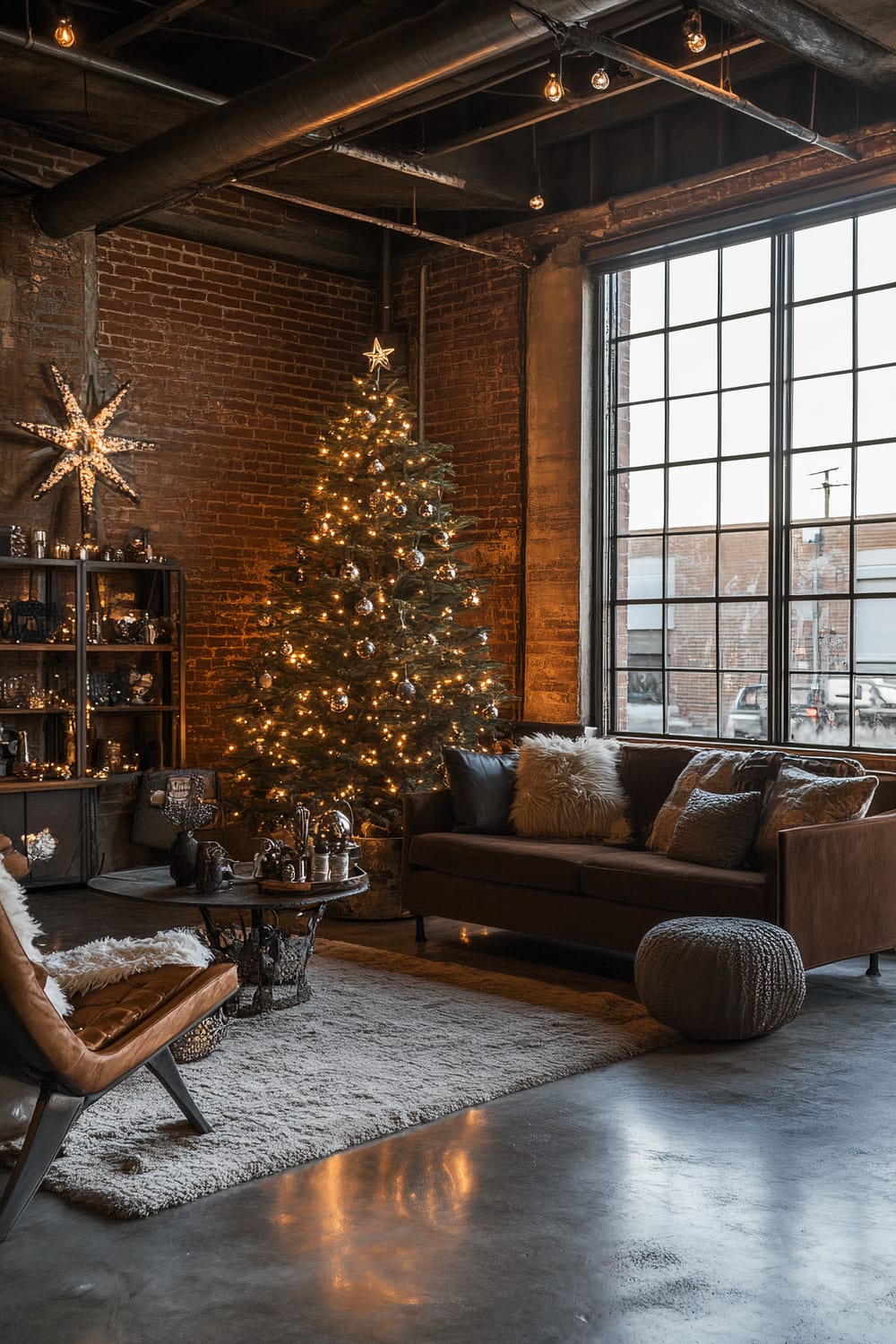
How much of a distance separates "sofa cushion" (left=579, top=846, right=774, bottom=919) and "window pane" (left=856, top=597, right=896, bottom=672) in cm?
194

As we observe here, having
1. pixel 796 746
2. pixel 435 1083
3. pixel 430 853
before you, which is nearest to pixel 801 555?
pixel 796 746

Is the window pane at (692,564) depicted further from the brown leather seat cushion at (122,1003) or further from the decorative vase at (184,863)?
the brown leather seat cushion at (122,1003)

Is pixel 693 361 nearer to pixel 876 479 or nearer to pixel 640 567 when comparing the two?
pixel 640 567

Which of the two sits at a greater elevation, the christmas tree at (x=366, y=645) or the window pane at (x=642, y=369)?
the window pane at (x=642, y=369)

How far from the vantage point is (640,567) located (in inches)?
320

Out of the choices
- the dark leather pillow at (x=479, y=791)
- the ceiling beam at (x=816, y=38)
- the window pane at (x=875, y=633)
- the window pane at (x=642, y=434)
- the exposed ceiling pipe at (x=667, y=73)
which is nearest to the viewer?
the exposed ceiling pipe at (x=667, y=73)

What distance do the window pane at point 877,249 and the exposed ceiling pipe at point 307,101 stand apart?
2.31 meters

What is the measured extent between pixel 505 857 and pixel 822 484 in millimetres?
2900

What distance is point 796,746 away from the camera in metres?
7.20

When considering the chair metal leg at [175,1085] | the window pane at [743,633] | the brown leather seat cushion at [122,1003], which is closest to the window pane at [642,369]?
the window pane at [743,633]

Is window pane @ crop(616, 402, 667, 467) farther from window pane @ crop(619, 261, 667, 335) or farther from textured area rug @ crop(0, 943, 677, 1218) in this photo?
textured area rug @ crop(0, 943, 677, 1218)

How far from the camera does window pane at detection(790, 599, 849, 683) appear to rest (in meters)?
7.11

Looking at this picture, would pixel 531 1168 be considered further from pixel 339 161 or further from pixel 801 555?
pixel 339 161

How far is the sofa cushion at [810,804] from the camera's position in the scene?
17.8 ft
